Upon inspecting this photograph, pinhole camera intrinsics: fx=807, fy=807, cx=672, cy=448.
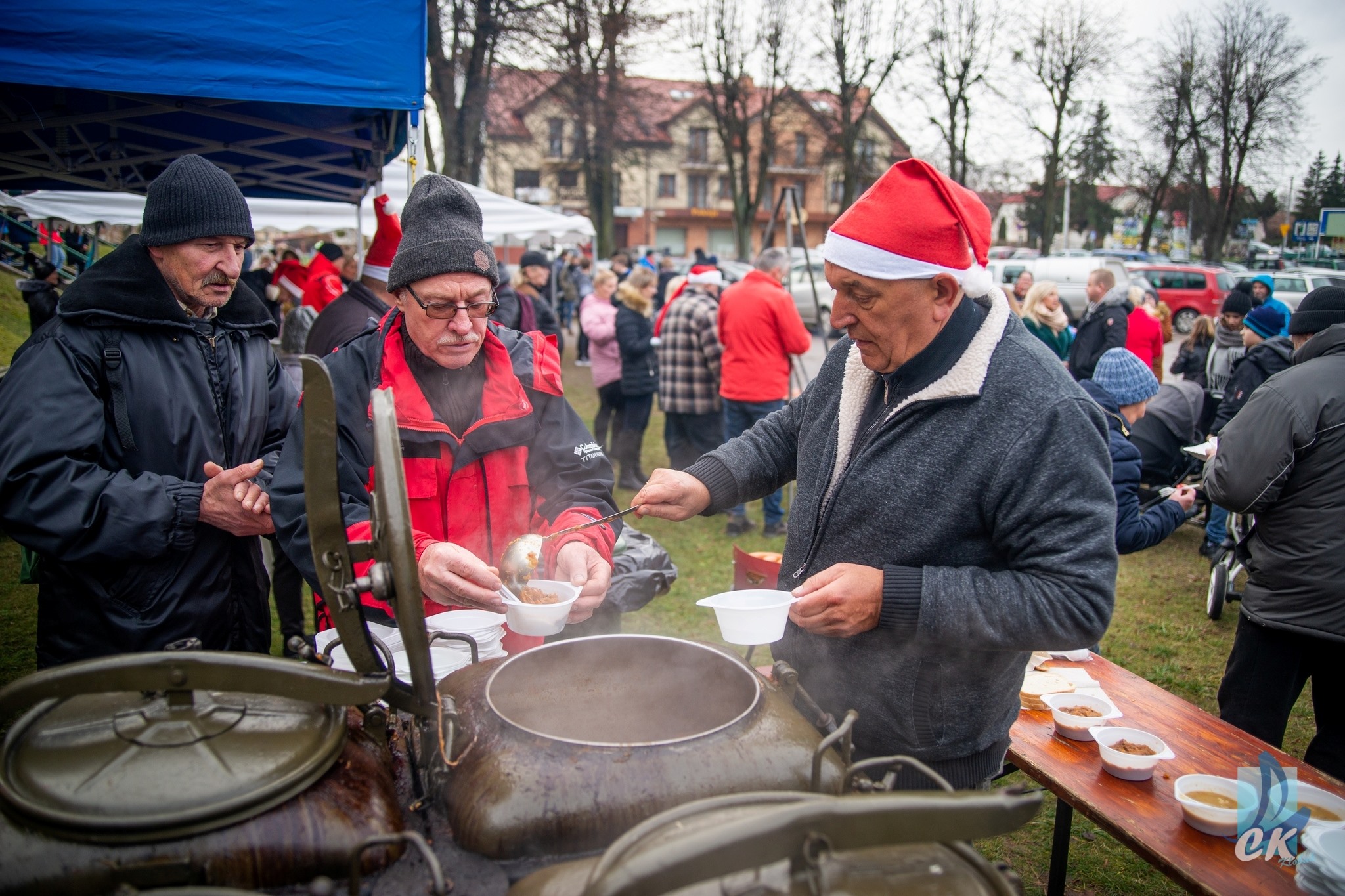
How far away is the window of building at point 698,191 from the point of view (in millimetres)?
53562

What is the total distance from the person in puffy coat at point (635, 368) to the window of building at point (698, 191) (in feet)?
158

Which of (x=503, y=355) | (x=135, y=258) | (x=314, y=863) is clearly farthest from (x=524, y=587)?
(x=135, y=258)

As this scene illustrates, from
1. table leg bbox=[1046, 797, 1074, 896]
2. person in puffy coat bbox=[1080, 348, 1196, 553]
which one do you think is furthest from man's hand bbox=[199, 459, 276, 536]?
person in puffy coat bbox=[1080, 348, 1196, 553]

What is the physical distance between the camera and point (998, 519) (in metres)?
1.55

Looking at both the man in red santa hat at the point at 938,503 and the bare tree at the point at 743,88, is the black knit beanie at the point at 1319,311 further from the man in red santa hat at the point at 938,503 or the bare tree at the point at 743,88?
the bare tree at the point at 743,88

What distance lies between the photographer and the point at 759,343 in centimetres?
637

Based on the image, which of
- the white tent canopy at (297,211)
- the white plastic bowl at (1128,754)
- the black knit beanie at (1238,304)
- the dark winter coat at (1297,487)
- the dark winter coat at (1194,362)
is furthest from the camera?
the white tent canopy at (297,211)

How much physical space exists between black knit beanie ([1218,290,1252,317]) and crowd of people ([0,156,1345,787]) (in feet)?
16.1

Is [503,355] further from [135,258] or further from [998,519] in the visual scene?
[998,519]

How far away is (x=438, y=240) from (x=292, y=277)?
8.85m

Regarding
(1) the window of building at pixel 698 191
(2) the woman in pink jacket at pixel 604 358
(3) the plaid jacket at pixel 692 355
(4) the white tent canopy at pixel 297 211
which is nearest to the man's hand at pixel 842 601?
(3) the plaid jacket at pixel 692 355

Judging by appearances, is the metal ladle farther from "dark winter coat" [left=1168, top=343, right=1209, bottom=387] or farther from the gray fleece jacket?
"dark winter coat" [left=1168, top=343, right=1209, bottom=387]

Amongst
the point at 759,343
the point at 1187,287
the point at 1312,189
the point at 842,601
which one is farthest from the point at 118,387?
the point at 1312,189

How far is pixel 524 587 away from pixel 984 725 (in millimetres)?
1051
